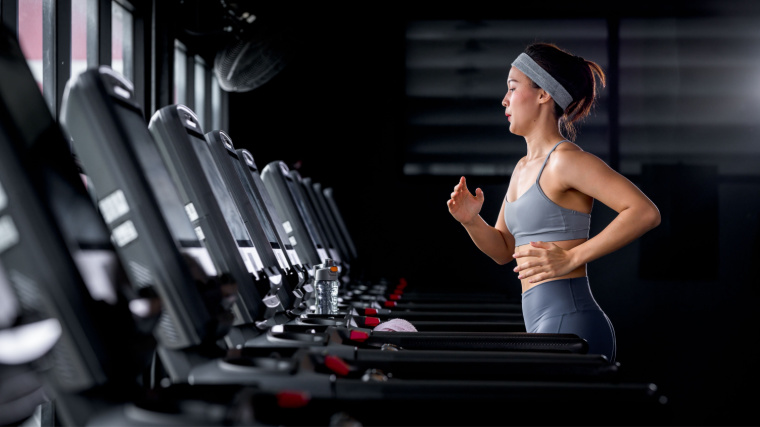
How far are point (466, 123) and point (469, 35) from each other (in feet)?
2.11

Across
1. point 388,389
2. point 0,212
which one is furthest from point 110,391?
point 388,389

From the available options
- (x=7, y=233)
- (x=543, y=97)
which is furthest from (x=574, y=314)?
(x=7, y=233)

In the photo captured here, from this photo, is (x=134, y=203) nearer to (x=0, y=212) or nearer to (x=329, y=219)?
(x=0, y=212)

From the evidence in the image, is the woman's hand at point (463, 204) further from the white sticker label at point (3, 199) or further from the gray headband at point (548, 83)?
the white sticker label at point (3, 199)

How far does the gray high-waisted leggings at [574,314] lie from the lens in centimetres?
218

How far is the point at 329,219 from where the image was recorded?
189 inches

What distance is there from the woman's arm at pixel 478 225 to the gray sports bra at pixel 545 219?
178mm

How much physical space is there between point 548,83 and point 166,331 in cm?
143

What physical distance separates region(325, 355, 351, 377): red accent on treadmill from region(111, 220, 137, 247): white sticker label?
37 centimetres

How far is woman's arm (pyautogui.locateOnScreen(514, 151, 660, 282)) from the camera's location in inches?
83.0

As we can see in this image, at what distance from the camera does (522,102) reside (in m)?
2.36

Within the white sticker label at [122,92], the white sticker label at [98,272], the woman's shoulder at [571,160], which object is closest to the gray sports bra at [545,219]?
the woman's shoulder at [571,160]

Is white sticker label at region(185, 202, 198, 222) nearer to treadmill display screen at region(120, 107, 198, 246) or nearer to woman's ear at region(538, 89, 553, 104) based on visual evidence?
treadmill display screen at region(120, 107, 198, 246)

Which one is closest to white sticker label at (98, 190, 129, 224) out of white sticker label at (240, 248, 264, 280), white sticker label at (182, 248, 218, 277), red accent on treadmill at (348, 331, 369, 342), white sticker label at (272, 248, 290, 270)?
white sticker label at (182, 248, 218, 277)
